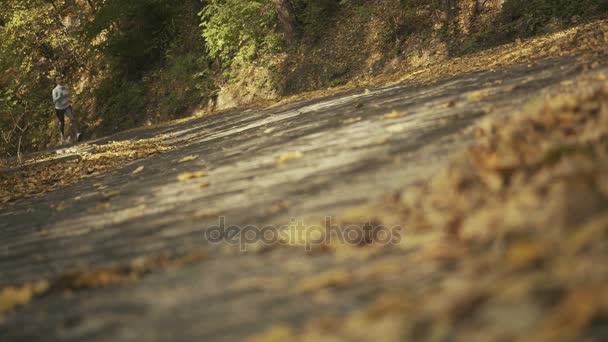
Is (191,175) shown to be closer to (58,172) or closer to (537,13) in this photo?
(58,172)

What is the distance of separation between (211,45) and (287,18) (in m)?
3.36

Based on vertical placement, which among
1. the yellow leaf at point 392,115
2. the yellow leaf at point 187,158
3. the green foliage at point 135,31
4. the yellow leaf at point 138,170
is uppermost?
the green foliage at point 135,31

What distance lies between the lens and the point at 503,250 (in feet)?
8.08

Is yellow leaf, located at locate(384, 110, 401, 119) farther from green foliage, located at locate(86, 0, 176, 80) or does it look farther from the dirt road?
green foliage, located at locate(86, 0, 176, 80)

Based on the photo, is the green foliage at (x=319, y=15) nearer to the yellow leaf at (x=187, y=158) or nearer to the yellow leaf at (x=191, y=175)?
the yellow leaf at (x=187, y=158)

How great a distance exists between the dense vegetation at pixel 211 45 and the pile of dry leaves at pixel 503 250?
13.4 meters

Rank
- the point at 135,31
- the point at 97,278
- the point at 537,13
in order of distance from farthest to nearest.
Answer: the point at 135,31
the point at 537,13
the point at 97,278

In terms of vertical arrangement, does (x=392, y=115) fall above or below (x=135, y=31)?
below

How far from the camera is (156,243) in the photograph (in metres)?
3.87

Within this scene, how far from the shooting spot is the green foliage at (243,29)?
2273cm

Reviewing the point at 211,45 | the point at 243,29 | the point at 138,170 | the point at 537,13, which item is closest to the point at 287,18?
the point at 243,29

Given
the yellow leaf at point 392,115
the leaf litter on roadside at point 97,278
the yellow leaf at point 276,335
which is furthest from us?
the yellow leaf at point 392,115

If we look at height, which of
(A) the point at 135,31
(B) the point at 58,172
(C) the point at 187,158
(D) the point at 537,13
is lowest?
(D) the point at 537,13

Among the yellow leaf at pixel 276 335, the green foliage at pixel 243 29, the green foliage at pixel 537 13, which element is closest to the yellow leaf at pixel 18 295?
the yellow leaf at pixel 276 335
